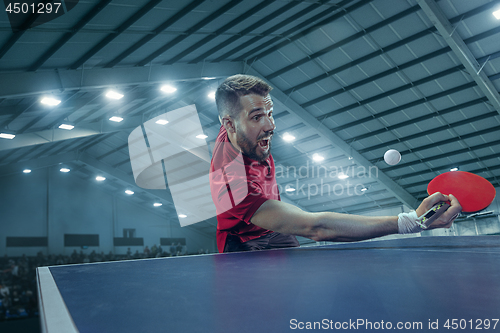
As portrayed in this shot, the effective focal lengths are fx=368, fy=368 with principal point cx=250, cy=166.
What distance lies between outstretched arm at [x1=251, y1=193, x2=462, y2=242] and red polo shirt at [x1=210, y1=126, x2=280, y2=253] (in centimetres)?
10

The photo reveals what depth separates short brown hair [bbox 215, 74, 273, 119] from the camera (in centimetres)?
236

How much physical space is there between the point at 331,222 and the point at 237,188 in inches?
21.9

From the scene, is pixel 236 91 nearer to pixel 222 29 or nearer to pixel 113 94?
pixel 222 29

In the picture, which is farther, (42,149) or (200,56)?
(42,149)

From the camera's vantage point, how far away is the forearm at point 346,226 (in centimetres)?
197

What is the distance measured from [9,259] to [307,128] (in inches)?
613

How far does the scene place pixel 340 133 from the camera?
1538 cm

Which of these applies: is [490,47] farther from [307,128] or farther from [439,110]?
[307,128]

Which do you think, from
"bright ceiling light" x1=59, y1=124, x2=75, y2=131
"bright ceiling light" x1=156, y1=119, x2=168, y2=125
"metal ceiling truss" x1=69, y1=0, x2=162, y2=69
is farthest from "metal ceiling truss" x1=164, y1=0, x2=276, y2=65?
"bright ceiling light" x1=59, y1=124, x2=75, y2=131

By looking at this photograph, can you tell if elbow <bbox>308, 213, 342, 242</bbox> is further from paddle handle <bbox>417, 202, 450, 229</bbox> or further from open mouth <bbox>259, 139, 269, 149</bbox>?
open mouth <bbox>259, 139, 269, 149</bbox>

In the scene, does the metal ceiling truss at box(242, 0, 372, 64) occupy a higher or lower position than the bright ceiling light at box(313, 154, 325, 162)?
higher

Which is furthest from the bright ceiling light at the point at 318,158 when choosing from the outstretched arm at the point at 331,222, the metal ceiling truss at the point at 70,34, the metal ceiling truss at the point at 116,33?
the outstretched arm at the point at 331,222

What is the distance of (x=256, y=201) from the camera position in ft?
6.80

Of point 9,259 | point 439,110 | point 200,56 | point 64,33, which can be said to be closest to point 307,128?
point 439,110
